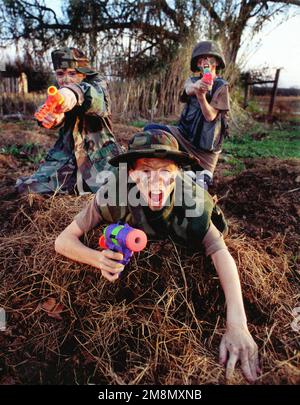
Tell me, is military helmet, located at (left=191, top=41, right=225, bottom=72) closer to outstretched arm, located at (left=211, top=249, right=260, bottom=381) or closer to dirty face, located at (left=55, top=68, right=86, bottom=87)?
dirty face, located at (left=55, top=68, right=86, bottom=87)


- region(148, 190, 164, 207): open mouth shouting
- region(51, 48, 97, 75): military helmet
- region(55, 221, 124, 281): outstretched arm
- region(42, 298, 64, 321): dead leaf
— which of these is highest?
region(51, 48, 97, 75): military helmet

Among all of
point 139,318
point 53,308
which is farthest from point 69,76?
point 139,318

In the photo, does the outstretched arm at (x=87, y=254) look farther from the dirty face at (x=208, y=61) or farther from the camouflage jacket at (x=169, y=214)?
the dirty face at (x=208, y=61)

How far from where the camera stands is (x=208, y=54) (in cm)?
183

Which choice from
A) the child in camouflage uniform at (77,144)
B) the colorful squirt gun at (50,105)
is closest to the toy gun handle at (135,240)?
the colorful squirt gun at (50,105)

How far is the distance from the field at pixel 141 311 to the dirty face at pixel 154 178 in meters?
0.31

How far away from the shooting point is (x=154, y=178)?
1.14m

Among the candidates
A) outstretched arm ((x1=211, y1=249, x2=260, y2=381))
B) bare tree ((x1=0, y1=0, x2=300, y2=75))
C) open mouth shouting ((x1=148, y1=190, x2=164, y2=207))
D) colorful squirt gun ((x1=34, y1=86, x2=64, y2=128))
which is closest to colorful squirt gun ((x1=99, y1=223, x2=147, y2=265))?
open mouth shouting ((x1=148, y1=190, x2=164, y2=207))

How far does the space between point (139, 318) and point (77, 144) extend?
1.27m

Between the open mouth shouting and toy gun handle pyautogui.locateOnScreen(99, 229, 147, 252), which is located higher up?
the open mouth shouting

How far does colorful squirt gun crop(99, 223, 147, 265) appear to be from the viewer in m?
1.02

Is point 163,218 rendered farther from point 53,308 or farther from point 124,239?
point 53,308

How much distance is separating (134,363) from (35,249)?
2.19 ft

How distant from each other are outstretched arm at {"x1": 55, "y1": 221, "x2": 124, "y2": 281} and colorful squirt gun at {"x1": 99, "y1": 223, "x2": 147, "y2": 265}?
29mm
